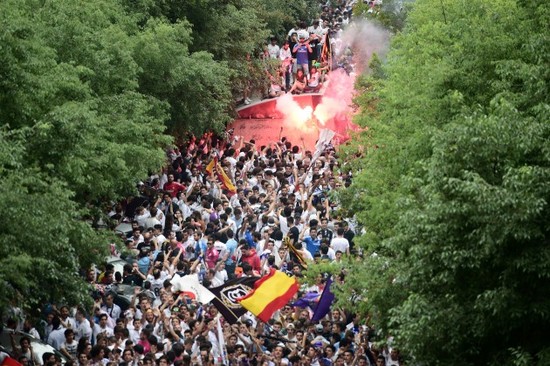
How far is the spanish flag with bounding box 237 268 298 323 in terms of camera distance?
29297 millimetres

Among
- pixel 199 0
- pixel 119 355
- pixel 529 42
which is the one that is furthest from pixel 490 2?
pixel 199 0

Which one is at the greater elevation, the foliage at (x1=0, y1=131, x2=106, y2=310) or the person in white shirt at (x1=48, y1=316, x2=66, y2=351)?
the foliage at (x1=0, y1=131, x2=106, y2=310)

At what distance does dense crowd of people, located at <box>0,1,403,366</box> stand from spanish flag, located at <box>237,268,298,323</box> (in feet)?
1.39

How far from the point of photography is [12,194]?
2520 cm

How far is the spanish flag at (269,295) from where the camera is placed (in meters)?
29.3

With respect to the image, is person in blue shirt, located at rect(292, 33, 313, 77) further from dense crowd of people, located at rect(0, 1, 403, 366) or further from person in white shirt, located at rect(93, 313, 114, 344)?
person in white shirt, located at rect(93, 313, 114, 344)

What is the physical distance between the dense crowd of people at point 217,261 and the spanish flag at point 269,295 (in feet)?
1.39

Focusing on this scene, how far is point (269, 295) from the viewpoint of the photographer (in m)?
29.5

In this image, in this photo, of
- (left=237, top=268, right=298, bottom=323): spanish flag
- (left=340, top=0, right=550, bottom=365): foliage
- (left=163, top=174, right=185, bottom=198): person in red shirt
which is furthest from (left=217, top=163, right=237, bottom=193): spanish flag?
(left=340, top=0, right=550, bottom=365): foliage

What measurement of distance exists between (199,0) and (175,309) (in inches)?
690

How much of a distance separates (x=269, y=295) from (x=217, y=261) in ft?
13.7

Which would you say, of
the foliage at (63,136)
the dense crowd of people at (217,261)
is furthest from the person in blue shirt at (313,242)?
the foliage at (63,136)

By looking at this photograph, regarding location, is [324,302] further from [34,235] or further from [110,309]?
[34,235]

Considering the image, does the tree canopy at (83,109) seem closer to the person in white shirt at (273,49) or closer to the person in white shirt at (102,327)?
the person in white shirt at (102,327)
